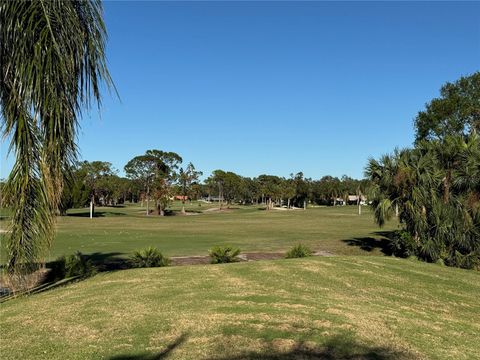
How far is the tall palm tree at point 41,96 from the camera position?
6.92 m

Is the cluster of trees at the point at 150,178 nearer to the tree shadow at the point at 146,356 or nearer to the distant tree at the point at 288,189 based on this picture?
the distant tree at the point at 288,189

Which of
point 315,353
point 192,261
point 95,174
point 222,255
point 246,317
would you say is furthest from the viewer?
point 95,174

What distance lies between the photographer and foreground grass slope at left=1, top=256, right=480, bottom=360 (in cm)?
555

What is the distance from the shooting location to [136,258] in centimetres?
1443

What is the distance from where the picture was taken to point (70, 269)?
495 inches

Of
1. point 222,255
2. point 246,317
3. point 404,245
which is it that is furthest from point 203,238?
point 246,317

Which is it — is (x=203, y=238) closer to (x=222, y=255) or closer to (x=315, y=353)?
(x=222, y=255)

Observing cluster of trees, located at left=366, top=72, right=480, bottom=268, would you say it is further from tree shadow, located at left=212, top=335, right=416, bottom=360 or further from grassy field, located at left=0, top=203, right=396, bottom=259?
tree shadow, located at left=212, top=335, right=416, bottom=360

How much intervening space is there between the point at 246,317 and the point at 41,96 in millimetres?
4668

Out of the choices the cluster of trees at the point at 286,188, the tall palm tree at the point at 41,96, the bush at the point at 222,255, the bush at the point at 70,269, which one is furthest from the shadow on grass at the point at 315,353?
the cluster of trees at the point at 286,188

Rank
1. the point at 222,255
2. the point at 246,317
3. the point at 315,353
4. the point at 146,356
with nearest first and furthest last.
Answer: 1. the point at 146,356
2. the point at 315,353
3. the point at 246,317
4. the point at 222,255

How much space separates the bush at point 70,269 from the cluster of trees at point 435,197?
12.8 metres

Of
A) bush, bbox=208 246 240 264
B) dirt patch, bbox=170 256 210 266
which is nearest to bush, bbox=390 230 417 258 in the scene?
bush, bbox=208 246 240 264

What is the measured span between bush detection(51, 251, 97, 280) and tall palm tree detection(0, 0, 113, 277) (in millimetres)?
4655
